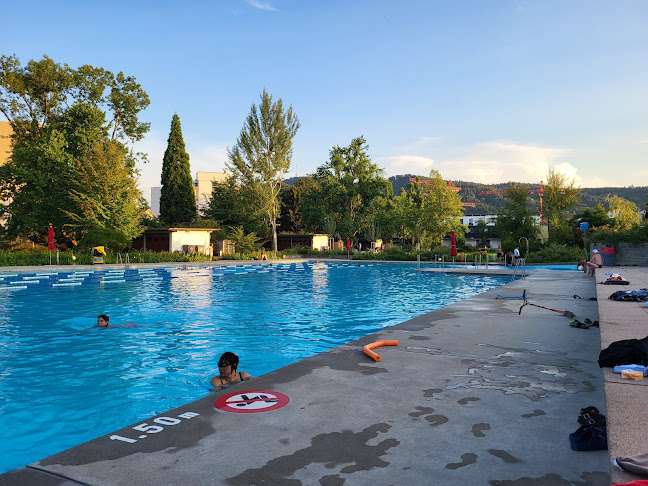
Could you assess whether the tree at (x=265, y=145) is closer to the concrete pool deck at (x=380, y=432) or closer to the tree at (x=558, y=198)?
the tree at (x=558, y=198)

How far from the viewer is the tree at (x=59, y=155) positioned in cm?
3497

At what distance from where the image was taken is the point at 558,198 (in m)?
45.0

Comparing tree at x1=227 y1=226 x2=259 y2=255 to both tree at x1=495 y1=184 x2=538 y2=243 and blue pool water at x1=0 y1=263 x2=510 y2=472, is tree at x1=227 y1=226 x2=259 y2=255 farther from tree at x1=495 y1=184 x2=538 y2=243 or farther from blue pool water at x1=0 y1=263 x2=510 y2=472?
tree at x1=495 y1=184 x2=538 y2=243

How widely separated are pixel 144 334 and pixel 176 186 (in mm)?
42691

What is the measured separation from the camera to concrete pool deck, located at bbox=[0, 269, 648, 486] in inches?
120

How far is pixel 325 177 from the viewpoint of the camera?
5778cm

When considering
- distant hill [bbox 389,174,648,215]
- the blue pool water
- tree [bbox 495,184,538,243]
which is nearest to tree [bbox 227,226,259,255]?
the blue pool water

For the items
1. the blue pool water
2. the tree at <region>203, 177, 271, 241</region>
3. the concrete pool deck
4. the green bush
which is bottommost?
the blue pool water

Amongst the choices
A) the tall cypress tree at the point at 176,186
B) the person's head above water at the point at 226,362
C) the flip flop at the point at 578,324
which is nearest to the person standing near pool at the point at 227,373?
the person's head above water at the point at 226,362

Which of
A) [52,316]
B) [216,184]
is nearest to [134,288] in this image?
[52,316]

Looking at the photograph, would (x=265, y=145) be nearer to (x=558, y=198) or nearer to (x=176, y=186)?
(x=176, y=186)

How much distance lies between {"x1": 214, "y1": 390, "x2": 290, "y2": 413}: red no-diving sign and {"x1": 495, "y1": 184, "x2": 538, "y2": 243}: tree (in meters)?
40.1

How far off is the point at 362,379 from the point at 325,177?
5328 centimetres

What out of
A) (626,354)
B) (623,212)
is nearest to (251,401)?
(626,354)
